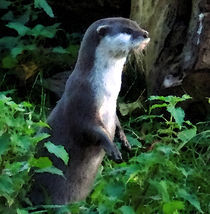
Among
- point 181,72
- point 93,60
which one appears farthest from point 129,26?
point 181,72

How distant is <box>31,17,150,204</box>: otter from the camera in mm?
4633

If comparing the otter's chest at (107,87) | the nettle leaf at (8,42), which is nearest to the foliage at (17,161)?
the otter's chest at (107,87)

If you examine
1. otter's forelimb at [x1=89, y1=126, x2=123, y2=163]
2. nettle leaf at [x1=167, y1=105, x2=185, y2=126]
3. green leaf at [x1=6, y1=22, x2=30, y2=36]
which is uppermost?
nettle leaf at [x1=167, y1=105, x2=185, y2=126]

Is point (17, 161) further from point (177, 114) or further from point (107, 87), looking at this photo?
point (107, 87)

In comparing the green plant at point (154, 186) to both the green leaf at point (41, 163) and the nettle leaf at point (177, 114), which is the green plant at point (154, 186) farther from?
the green leaf at point (41, 163)

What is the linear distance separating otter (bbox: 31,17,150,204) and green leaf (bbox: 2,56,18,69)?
189 cm

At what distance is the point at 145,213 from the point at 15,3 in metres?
3.58

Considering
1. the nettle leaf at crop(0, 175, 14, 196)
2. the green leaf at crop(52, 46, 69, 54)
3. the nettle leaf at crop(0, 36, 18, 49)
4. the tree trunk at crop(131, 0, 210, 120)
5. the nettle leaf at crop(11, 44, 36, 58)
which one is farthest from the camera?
the nettle leaf at crop(0, 36, 18, 49)

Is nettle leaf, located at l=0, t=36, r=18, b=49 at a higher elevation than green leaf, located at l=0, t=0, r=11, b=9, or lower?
lower

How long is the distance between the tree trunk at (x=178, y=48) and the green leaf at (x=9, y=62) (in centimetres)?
109

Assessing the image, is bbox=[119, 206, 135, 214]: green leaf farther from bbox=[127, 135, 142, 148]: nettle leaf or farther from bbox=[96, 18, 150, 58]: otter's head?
bbox=[127, 135, 142, 148]: nettle leaf

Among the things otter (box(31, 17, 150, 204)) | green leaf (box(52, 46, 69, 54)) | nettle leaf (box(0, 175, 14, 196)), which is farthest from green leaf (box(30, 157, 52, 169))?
green leaf (box(52, 46, 69, 54))

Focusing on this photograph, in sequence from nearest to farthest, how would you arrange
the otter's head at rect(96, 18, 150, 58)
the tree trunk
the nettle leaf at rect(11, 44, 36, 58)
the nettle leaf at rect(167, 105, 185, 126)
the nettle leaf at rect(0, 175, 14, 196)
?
the nettle leaf at rect(0, 175, 14, 196) → the nettle leaf at rect(167, 105, 185, 126) → the otter's head at rect(96, 18, 150, 58) → the tree trunk → the nettle leaf at rect(11, 44, 36, 58)

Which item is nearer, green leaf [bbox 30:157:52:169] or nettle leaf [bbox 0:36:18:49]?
green leaf [bbox 30:157:52:169]
